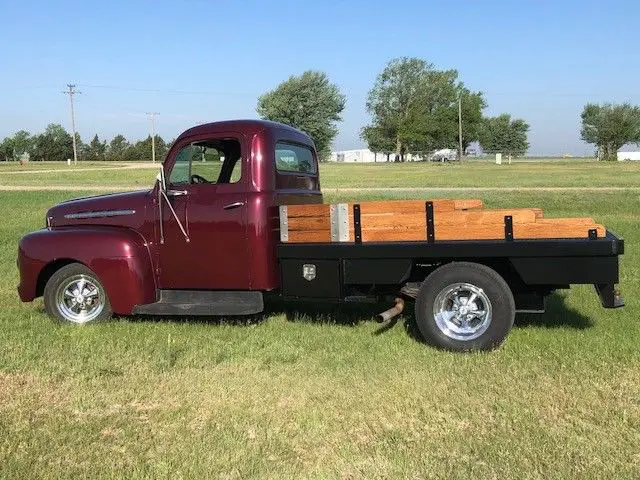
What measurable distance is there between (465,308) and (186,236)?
2.59 metres

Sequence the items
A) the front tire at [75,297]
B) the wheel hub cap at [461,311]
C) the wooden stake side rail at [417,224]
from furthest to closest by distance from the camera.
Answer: the front tire at [75,297], the wheel hub cap at [461,311], the wooden stake side rail at [417,224]

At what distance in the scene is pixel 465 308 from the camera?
5770 mm

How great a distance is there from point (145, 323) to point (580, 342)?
13.4 feet

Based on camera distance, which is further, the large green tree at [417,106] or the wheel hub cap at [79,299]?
the large green tree at [417,106]

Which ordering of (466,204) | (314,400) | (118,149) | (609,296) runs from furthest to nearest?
(118,149), (466,204), (609,296), (314,400)

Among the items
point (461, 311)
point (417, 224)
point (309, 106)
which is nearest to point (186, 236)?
point (417, 224)

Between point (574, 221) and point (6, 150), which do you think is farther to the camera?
point (6, 150)

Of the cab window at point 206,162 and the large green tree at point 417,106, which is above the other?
the large green tree at point 417,106

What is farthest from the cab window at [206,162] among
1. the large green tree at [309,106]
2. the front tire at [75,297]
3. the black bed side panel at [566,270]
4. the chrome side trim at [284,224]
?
the large green tree at [309,106]

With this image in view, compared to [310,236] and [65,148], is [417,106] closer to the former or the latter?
[65,148]

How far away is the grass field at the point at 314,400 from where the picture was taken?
12.2 feet

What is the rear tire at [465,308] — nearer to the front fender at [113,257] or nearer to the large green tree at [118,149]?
the front fender at [113,257]

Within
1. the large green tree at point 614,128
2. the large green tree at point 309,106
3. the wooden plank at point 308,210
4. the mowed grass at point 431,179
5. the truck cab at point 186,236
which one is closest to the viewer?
the wooden plank at point 308,210

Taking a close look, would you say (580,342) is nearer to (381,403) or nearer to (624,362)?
(624,362)
